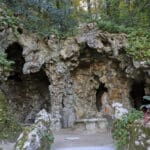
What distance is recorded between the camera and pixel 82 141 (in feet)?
29.9

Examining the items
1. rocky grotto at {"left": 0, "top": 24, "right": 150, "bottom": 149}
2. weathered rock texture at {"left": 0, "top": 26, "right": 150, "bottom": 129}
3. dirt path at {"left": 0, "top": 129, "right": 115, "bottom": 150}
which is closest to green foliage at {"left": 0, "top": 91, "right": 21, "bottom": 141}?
dirt path at {"left": 0, "top": 129, "right": 115, "bottom": 150}

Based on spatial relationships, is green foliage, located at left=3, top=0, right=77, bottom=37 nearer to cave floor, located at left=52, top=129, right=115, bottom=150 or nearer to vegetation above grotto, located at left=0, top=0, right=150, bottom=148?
vegetation above grotto, located at left=0, top=0, right=150, bottom=148

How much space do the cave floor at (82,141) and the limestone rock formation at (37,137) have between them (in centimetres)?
60

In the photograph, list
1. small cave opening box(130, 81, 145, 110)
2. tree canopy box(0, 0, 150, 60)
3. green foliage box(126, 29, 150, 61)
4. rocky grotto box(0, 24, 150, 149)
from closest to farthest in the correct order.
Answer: green foliage box(126, 29, 150, 61) < tree canopy box(0, 0, 150, 60) < rocky grotto box(0, 24, 150, 149) < small cave opening box(130, 81, 145, 110)

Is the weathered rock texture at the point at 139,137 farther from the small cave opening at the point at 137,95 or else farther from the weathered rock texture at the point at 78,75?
the small cave opening at the point at 137,95

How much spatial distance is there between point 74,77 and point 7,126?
4.30 m

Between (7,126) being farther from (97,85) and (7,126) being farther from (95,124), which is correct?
(97,85)

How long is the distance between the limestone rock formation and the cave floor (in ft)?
1.97

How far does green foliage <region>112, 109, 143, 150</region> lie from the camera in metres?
7.01

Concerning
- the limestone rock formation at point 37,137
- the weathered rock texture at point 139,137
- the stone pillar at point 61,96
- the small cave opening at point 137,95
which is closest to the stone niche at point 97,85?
the stone pillar at point 61,96

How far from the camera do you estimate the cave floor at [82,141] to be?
8.00m

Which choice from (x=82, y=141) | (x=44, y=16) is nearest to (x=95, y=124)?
(x=82, y=141)

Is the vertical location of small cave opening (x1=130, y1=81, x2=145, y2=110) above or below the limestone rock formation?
above

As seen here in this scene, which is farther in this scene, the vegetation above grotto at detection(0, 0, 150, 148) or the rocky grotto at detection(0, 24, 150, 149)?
the rocky grotto at detection(0, 24, 150, 149)
